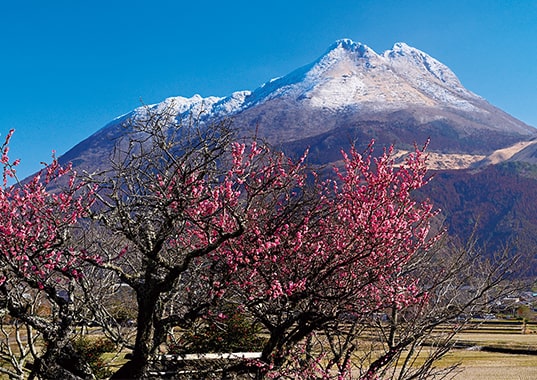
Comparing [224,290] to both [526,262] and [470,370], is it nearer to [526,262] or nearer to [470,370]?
[526,262]

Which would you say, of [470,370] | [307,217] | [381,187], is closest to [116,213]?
[307,217]

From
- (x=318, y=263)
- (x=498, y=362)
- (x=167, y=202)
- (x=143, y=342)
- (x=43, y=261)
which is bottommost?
(x=498, y=362)

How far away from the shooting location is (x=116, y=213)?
7125 mm

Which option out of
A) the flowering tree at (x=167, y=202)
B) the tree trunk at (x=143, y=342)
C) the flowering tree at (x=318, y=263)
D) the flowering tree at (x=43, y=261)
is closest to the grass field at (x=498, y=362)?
the flowering tree at (x=318, y=263)

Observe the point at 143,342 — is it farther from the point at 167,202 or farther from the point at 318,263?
the point at 318,263

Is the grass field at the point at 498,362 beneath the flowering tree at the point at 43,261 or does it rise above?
beneath

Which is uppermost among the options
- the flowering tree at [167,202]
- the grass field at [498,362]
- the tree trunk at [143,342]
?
the flowering tree at [167,202]

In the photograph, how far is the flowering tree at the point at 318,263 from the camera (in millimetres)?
7164

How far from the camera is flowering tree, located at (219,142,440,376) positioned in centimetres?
716

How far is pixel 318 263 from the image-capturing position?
7.72m

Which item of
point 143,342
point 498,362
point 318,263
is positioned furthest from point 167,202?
point 498,362

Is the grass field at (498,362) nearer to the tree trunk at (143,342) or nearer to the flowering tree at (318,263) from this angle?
the flowering tree at (318,263)

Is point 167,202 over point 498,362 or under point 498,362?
over

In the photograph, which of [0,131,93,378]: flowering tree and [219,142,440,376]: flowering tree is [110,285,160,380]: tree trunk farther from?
[219,142,440,376]: flowering tree
